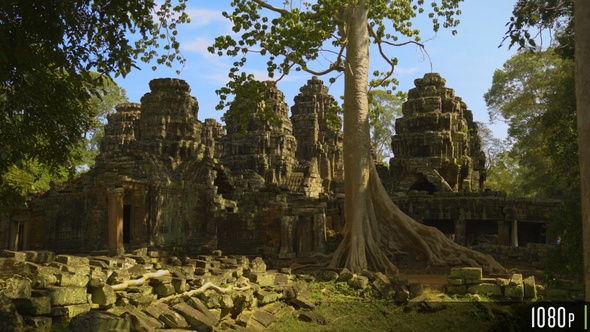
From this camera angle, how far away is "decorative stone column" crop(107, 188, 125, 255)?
20.7m

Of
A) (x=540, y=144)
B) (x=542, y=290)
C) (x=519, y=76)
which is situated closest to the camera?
(x=542, y=290)

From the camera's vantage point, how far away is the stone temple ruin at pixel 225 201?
70.6ft

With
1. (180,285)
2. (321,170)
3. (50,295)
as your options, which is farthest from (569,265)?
(321,170)

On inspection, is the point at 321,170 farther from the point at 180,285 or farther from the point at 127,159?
the point at 180,285

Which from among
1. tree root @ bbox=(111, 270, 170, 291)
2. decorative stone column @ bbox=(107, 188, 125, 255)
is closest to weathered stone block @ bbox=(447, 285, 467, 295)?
tree root @ bbox=(111, 270, 170, 291)

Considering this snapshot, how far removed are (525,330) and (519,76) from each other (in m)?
31.5

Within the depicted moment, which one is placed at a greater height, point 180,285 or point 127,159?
point 127,159

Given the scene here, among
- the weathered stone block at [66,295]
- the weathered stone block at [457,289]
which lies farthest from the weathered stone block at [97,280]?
the weathered stone block at [457,289]

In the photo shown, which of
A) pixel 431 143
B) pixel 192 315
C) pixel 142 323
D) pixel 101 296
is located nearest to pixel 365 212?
pixel 192 315

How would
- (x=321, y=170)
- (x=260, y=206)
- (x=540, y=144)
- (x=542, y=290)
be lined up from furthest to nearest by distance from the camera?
1. (x=321, y=170)
2. (x=540, y=144)
3. (x=260, y=206)
4. (x=542, y=290)

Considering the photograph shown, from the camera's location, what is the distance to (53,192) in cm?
2639

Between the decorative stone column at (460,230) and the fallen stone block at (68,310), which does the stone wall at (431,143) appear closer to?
the decorative stone column at (460,230)

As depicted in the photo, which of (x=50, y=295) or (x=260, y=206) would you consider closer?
(x=50, y=295)

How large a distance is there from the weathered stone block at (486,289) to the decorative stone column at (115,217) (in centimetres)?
Answer: 1255
